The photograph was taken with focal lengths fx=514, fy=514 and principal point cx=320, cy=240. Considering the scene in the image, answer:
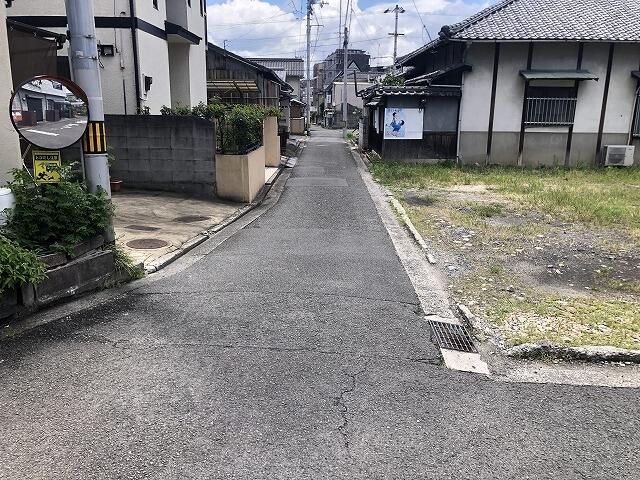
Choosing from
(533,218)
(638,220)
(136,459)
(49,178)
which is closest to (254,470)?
(136,459)

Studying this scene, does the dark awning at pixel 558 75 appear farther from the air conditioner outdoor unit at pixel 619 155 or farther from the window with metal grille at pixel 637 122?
the air conditioner outdoor unit at pixel 619 155

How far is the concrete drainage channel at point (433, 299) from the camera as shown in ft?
15.8

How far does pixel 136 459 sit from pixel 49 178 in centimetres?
397

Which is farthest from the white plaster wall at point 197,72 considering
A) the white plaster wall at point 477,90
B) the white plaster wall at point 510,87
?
the white plaster wall at point 510,87

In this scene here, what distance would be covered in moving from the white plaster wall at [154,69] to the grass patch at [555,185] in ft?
24.4

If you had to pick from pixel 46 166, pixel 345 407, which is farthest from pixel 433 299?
pixel 46 166

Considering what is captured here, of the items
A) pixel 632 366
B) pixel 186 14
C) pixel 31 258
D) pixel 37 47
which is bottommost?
pixel 632 366

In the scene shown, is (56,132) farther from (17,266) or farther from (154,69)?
(154,69)

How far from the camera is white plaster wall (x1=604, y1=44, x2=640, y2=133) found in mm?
20547

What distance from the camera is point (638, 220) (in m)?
10.9

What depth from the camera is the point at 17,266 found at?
491 cm

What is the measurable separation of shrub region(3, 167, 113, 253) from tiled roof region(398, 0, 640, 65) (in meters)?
16.9

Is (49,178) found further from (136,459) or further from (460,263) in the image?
(460,263)

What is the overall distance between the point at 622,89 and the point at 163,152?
18632mm
